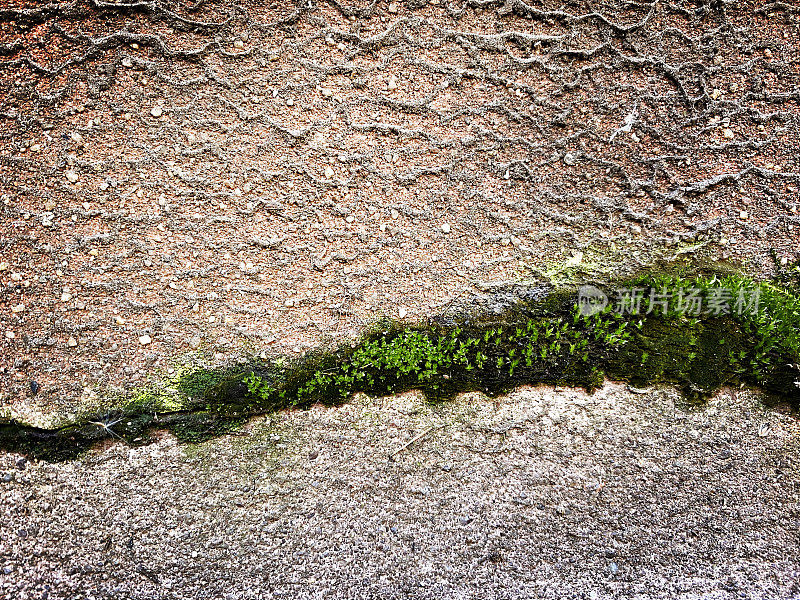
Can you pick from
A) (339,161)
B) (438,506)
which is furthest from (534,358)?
(339,161)

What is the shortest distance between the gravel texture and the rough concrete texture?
286 mm

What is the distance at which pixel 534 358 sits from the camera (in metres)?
1.49

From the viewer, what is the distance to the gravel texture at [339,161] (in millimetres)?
1355

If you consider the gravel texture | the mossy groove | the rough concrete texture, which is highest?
the gravel texture

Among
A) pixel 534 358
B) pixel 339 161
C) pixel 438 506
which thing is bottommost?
pixel 438 506

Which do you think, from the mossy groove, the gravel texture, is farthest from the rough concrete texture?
the gravel texture

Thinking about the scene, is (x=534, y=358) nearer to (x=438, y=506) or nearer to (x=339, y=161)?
(x=438, y=506)

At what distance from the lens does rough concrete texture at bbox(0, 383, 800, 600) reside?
138 centimetres

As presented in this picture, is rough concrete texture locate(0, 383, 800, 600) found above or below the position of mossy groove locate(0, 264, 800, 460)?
below

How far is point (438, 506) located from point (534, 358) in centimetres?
52

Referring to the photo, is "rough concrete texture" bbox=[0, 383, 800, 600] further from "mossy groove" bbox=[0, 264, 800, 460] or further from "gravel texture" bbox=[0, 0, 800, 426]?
"gravel texture" bbox=[0, 0, 800, 426]

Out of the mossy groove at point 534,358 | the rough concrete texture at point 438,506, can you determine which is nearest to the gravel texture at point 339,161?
the mossy groove at point 534,358

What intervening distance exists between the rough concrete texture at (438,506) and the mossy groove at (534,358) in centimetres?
6

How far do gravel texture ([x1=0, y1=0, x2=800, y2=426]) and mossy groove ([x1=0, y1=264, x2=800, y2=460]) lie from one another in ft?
0.29
